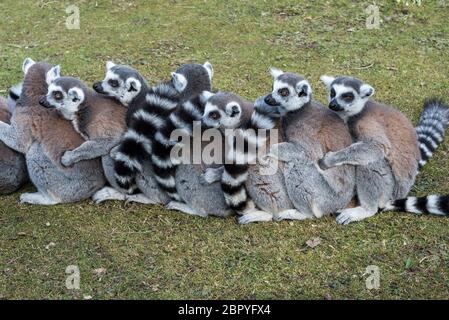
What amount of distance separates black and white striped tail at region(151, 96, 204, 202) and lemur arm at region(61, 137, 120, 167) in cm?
43

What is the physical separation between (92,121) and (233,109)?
1262mm

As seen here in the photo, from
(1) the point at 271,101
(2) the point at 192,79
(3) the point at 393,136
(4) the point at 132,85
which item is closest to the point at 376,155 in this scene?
(3) the point at 393,136

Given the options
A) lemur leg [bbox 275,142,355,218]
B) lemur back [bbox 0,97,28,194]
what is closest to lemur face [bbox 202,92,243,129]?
lemur leg [bbox 275,142,355,218]

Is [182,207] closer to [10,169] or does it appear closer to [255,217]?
[255,217]

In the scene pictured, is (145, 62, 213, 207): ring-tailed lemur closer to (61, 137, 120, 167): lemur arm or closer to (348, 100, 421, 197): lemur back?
(61, 137, 120, 167): lemur arm

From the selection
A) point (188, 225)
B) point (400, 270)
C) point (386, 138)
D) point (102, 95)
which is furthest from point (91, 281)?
point (386, 138)

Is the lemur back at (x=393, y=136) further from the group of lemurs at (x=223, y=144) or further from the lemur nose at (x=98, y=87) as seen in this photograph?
the lemur nose at (x=98, y=87)

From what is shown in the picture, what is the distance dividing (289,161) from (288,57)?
326 centimetres

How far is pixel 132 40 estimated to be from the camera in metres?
8.49

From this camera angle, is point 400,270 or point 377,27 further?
point 377,27

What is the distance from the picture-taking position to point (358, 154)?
4816 mm

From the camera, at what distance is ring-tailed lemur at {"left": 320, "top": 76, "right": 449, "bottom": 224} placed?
487 cm

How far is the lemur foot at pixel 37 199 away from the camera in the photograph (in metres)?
5.38

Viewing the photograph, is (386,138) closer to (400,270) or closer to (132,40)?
(400,270)
